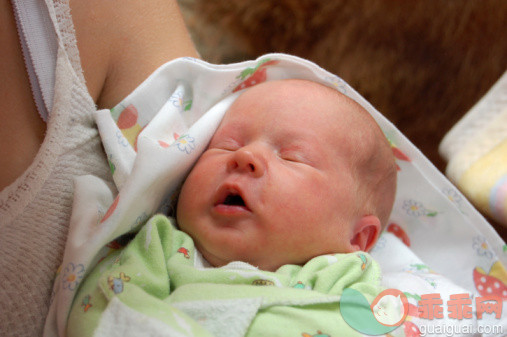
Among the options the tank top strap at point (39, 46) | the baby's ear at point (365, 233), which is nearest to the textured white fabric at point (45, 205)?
the tank top strap at point (39, 46)

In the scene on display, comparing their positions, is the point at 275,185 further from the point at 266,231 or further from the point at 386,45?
the point at 386,45

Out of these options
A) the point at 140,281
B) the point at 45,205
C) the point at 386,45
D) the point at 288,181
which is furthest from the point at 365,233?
the point at 386,45

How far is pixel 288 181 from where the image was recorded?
78 centimetres

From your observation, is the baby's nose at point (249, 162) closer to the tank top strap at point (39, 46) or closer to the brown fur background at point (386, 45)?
the tank top strap at point (39, 46)

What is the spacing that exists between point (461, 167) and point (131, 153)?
2.12ft

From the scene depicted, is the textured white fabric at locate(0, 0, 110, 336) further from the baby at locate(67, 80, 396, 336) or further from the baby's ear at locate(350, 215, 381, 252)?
the baby's ear at locate(350, 215, 381, 252)

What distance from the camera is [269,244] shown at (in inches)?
29.9

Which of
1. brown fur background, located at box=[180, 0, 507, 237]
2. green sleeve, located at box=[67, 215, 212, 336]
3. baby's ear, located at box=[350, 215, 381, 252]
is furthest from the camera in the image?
brown fur background, located at box=[180, 0, 507, 237]

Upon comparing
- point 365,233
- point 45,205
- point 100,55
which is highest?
point 100,55

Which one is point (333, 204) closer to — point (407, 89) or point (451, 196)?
point (451, 196)

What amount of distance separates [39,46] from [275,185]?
0.40 m

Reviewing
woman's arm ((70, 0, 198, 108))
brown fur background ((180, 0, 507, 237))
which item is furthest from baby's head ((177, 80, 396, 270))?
brown fur background ((180, 0, 507, 237))

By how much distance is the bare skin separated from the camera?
0.68 meters

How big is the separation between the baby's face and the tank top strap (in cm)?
26
